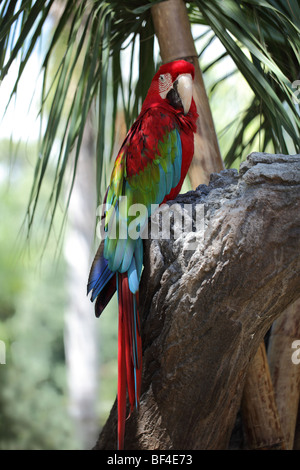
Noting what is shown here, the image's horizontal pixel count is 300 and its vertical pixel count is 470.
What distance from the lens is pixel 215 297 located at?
0.93m

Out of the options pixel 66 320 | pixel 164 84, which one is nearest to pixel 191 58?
pixel 164 84

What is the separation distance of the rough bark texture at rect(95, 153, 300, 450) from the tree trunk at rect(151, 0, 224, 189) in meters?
0.27

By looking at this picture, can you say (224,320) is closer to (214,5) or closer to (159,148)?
(159,148)

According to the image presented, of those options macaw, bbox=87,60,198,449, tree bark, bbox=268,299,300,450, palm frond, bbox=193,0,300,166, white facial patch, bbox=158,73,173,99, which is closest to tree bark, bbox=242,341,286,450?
tree bark, bbox=268,299,300,450

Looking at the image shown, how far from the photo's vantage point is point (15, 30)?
1352 mm

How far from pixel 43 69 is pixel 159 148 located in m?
0.54

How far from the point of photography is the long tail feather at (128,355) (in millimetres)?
986

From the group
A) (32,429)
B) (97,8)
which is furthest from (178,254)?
(32,429)

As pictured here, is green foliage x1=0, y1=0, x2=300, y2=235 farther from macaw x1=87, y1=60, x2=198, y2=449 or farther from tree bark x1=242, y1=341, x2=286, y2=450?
tree bark x1=242, y1=341, x2=286, y2=450

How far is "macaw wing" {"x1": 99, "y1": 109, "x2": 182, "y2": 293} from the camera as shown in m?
1.04

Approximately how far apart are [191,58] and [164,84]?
6.6 inches
